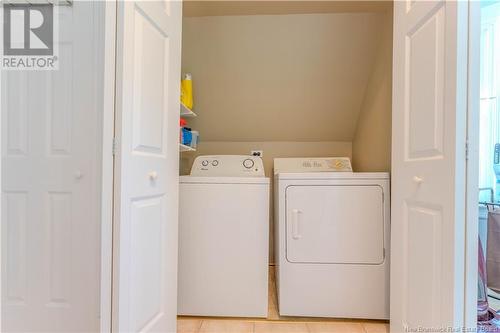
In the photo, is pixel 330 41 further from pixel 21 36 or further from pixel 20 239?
pixel 20 239

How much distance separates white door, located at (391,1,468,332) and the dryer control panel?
89 centimetres

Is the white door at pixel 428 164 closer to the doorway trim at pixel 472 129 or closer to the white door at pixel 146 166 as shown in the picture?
the doorway trim at pixel 472 129

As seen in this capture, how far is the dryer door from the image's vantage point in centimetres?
155

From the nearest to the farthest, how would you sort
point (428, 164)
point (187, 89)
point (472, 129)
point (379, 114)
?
point (472, 129) < point (428, 164) < point (379, 114) < point (187, 89)

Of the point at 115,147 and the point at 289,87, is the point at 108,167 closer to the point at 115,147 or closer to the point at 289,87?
the point at 115,147

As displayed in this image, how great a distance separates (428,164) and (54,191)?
1.68 meters

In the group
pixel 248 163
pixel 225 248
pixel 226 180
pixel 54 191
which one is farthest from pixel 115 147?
pixel 248 163

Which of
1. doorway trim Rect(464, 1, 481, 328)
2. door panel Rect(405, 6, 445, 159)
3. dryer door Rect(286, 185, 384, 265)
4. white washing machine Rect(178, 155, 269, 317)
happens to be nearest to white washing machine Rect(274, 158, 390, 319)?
dryer door Rect(286, 185, 384, 265)

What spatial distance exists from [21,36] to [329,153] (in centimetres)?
226

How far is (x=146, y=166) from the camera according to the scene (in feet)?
3.70

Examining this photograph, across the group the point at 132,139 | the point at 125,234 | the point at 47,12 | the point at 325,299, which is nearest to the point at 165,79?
the point at 132,139

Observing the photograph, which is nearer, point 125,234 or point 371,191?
point 125,234

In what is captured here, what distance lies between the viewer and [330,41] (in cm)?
188

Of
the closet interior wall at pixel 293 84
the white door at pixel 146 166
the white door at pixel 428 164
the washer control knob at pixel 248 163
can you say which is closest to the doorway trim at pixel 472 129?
the white door at pixel 428 164
